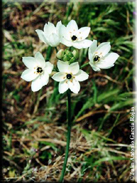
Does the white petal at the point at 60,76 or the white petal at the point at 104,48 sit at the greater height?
the white petal at the point at 104,48

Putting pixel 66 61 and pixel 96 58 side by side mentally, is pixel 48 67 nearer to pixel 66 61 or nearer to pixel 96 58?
pixel 66 61

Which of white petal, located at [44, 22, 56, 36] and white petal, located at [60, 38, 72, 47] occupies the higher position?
white petal, located at [44, 22, 56, 36]

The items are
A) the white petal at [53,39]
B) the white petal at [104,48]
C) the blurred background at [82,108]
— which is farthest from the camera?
the blurred background at [82,108]

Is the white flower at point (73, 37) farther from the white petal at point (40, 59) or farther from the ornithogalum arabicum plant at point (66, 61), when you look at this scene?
the white petal at point (40, 59)

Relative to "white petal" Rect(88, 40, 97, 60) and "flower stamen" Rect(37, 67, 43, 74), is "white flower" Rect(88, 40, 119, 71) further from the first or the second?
"flower stamen" Rect(37, 67, 43, 74)

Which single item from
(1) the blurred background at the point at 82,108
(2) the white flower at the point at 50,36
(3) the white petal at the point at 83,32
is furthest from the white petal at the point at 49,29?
(1) the blurred background at the point at 82,108

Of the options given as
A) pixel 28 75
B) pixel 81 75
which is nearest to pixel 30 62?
pixel 28 75

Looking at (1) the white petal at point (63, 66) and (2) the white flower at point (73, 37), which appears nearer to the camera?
(1) the white petal at point (63, 66)

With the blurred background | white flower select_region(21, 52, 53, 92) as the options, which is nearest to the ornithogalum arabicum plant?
white flower select_region(21, 52, 53, 92)
